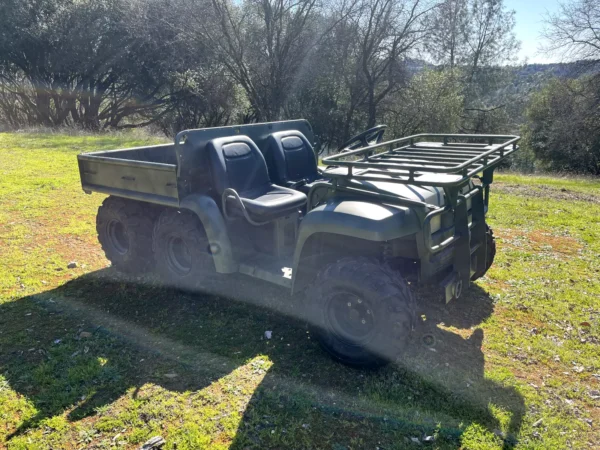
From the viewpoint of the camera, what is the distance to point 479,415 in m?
3.13

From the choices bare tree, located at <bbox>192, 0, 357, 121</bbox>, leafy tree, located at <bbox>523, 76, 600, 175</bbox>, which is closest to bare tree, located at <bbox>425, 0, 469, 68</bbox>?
bare tree, located at <bbox>192, 0, 357, 121</bbox>

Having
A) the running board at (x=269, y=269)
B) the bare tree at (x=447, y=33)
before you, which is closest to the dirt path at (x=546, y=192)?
the running board at (x=269, y=269)

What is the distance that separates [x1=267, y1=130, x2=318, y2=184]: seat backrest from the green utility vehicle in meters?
0.01

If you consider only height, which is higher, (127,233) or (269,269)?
(127,233)

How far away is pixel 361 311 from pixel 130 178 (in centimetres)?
286

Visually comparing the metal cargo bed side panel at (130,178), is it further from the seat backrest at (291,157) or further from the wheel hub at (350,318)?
the wheel hub at (350,318)

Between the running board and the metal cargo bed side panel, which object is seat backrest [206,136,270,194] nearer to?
the metal cargo bed side panel

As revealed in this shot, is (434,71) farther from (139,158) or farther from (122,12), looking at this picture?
(139,158)

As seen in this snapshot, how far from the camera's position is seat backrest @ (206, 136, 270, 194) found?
4551 millimetres

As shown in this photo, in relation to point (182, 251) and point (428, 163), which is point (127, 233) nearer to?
point (182, 251)

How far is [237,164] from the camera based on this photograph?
4699mm

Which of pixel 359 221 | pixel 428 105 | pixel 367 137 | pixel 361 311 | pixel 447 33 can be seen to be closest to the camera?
pixel 359 221

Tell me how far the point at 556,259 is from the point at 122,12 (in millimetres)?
19769

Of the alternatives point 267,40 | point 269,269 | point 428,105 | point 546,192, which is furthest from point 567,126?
point 269,269
